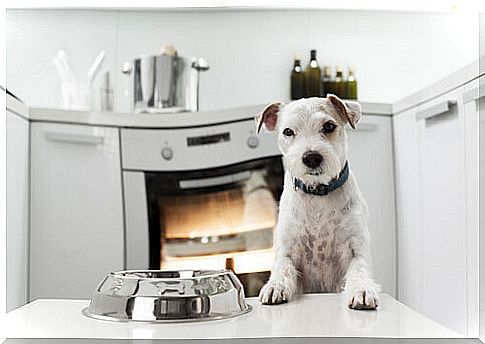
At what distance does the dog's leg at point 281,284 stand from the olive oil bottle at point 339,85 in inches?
10.6

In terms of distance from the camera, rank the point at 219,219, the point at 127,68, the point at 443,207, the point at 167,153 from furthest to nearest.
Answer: the point at 127,68 < the point at 167,153 < the point at 219,219 < the point at 443,207

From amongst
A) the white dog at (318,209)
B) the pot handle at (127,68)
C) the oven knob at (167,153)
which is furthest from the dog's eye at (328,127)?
the pot handle at (127,68)

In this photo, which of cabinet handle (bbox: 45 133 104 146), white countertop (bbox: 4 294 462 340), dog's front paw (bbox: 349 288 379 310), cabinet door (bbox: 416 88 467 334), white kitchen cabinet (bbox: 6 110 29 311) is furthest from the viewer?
cabinet handle (bbox: 45 133 104 146)

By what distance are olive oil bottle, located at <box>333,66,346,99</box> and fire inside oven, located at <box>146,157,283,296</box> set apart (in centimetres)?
11

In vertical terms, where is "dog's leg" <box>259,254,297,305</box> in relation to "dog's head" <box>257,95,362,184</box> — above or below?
below

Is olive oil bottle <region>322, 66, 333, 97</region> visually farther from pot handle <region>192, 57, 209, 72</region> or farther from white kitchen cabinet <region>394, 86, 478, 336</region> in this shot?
pot handle <region>192, 57, 209, 72</region>

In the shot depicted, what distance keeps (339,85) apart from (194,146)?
209 mm

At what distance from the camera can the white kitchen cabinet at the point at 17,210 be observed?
771 millimetres

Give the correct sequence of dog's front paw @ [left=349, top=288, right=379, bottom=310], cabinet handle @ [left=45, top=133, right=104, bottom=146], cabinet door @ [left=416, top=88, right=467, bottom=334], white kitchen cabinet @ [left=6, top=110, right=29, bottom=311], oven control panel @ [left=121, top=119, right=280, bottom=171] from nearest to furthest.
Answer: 1. dog's front paw @ [left=349, top=288, right=379, bottom=310]
2. cabinet door @ [left=416, top=88, right=467, bottom=334]
3. white kitchen cabinet @ [left=6, top=110, right=29, bottom=311]
4. oven control panel @ [left=121, top=119, right=280, bottom=171]
5. cabinet handle @ [left=45, top=133, right=104, bottom=146]

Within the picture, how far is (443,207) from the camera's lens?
0.72m

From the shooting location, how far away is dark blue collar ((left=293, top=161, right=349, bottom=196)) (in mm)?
633

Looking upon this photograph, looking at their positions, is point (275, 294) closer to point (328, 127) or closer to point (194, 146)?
point (328, 127)

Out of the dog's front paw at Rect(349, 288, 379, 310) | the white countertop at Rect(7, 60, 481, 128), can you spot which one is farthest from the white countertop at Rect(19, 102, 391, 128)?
the dog's front paw at Rect(349, 288, 379, 310)

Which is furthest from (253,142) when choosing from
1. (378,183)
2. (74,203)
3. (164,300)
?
(164,300)
